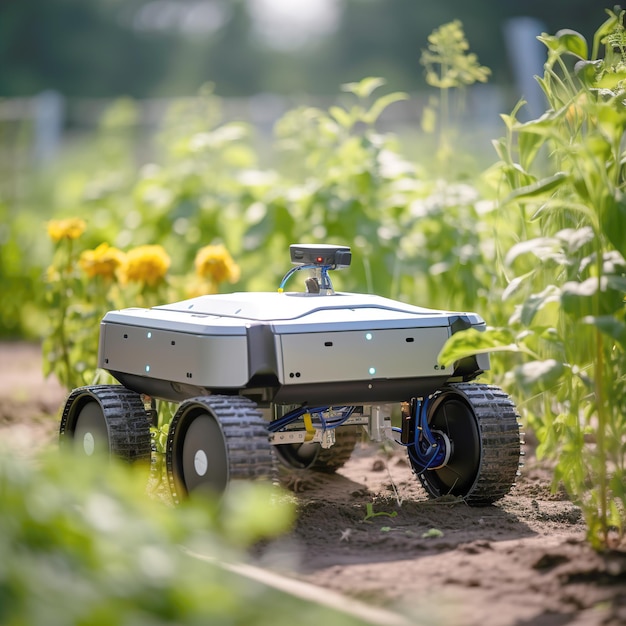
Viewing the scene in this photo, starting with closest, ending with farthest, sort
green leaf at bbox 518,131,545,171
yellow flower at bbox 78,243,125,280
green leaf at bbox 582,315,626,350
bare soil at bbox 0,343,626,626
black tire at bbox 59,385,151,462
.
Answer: bare soil at bbox 0,343,626,626 → green leaf at bbox 582,315,626,350 → green leaf at bbox 518,131,545,171 → black tire at bbox 59,385,151,462 → yellow flower at bbox 78,243,125,280

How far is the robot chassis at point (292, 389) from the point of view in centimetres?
341

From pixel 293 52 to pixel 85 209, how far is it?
17.1 m

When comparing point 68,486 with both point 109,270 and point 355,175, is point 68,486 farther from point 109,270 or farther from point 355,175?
point 355,175

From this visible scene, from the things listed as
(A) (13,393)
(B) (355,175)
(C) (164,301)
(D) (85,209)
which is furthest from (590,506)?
(D) (85,209)

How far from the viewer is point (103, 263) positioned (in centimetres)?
511

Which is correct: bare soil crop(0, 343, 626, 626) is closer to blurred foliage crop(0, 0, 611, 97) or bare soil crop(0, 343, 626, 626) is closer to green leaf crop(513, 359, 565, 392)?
green leaf crop(513, 359, 565, 392)

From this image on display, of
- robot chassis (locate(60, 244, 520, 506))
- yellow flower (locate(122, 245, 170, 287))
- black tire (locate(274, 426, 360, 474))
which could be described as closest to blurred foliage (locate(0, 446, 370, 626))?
robot chassis (locate(60, 244, 520, 506))

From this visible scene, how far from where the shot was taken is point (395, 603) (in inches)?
106

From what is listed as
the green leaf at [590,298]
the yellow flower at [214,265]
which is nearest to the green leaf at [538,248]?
the green leaf at [590,298]

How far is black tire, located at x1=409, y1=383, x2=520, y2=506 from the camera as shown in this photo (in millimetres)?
3697

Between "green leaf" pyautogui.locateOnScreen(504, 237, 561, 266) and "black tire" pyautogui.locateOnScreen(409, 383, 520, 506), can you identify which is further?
"black tire" pyautogui.locateOnScreen(409, 383, 520, 506)

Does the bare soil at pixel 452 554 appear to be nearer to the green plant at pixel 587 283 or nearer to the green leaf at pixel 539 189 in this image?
the green plant at pixel 587 283

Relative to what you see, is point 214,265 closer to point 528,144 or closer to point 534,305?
point 528,144

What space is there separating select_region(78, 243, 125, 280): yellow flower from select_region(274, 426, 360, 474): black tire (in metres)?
1.12
